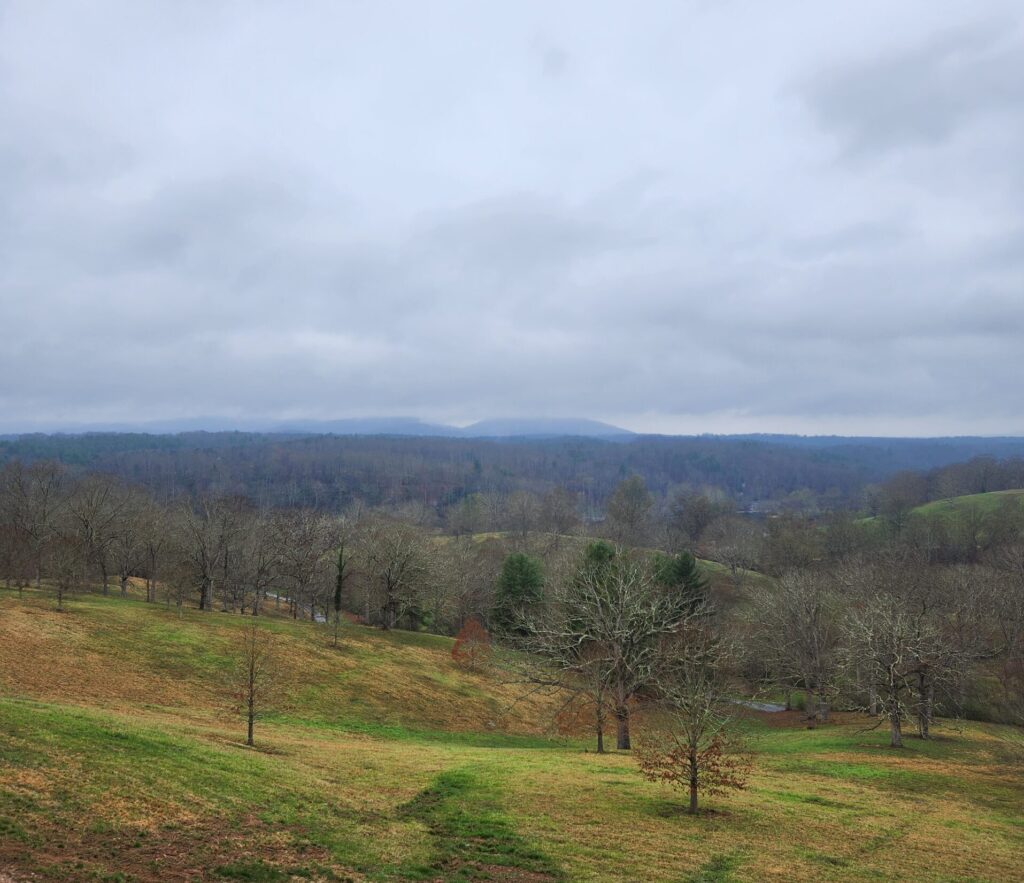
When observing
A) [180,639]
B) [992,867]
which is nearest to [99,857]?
[992,867]

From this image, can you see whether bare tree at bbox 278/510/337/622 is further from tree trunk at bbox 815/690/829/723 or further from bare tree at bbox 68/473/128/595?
tree trunk at bbox 815/690/829/723

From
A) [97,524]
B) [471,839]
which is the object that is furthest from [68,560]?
[471,839]

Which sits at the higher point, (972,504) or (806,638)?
(972,504)

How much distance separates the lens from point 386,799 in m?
22.5

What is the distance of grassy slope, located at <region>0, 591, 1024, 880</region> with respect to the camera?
639 inches

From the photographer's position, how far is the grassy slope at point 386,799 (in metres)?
16.2

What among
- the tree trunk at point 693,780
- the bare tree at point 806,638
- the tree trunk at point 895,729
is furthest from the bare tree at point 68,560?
the bare tree at point 806,638

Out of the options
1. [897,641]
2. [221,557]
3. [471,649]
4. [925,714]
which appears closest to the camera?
[897,641]

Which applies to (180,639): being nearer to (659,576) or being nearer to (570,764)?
(570,764)

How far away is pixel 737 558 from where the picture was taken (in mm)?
117438

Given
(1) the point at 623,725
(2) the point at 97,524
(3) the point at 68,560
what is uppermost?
(2) the point at 97,524

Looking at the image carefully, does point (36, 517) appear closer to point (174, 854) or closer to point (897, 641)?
point (174, 854)

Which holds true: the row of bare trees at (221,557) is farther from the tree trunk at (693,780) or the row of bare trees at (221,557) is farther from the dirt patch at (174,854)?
the dirt patch at (174,854)

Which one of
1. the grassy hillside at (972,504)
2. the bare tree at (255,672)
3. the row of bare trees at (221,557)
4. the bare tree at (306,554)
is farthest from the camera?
the grassy hillside at (972,504)
